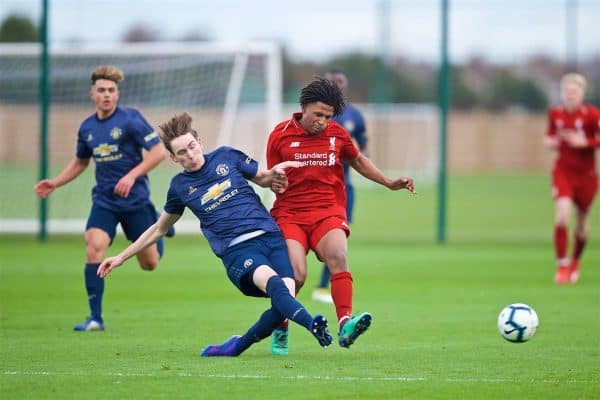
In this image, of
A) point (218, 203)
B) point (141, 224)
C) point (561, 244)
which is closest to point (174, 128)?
point (218, 203)

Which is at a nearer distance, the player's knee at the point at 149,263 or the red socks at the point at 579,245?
the player's knee at the point at 149,263

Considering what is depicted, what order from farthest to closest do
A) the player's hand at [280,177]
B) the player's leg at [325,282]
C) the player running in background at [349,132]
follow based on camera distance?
1. the player running in background at [349,132]
2. the player's leg at [325,282]
3. the player's hand at [280,177]

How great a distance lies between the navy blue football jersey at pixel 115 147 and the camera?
10.4 meters

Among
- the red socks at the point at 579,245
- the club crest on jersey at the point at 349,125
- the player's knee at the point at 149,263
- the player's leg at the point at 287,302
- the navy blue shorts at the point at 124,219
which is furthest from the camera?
the red socks at the point at 579,245

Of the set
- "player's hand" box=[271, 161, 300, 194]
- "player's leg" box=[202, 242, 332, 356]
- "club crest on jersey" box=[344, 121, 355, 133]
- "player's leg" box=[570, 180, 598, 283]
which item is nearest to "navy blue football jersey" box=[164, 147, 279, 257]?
"player's leg" box=[202, 242, 332, 356]

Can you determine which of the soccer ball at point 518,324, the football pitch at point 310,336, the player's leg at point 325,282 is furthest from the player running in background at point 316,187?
the player's leg at point 325,282

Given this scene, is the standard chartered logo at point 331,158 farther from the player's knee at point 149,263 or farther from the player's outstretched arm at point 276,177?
the player's knee at point 149,263

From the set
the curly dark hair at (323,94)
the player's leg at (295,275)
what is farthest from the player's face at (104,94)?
the player's leg at (295,275)

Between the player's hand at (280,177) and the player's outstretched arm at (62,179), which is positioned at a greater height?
the player's hand at (280,177)

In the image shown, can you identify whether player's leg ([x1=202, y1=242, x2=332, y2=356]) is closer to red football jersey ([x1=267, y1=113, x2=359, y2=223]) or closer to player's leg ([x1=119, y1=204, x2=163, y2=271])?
red football jersey ([x1=267, y1=113, x2=359, y2=223])

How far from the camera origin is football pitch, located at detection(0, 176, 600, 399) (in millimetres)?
7125

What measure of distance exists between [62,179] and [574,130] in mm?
6955

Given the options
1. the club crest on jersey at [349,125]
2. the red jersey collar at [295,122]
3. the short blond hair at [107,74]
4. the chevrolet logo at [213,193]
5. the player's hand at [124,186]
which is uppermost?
the short blond hair at [107,74]

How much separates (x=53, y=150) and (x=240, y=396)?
592 inches
